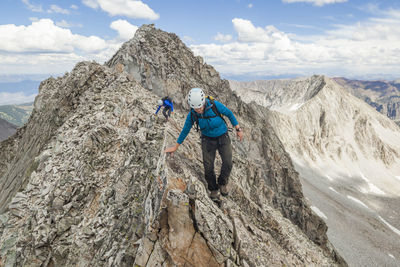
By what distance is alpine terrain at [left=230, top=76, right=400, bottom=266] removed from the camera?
6638 cm

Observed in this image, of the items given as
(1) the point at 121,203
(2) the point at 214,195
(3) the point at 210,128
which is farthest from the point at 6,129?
(3) the point at 210,128

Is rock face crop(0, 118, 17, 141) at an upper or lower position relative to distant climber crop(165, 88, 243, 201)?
lower

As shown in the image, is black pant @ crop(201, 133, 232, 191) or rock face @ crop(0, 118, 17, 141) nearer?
Result: black pant @ crop(201, 133, 232, 191)

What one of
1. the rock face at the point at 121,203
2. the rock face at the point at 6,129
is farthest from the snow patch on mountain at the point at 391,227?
the rock face at the point at 6,129

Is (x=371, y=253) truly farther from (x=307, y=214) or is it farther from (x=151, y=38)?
(x=151, y=38)

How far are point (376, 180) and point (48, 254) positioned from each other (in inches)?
5545

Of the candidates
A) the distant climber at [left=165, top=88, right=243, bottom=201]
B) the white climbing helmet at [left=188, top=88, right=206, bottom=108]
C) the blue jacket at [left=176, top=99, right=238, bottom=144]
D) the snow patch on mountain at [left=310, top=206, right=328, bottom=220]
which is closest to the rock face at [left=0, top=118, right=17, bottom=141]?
the snow patch on mountain at [left=310, top=206, right=328, bottom=220]

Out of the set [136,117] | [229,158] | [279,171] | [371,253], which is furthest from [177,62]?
[371,253]

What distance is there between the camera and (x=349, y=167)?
115m

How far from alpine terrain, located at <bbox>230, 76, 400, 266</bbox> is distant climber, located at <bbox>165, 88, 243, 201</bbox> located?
65.1 metres

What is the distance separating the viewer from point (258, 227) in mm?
13164

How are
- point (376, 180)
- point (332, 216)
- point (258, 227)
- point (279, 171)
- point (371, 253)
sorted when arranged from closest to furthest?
point (258, 227), point (279, 171), point (371, 253), point (332, 216), point (376, 180)

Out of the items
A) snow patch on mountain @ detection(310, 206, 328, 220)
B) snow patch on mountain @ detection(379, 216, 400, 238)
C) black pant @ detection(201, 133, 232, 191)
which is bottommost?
snow patch on mountain @ detection(379, 216, 400, 238)

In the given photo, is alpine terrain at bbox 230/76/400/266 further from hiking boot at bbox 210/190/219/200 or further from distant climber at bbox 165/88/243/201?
distant climber at bbox 165/88/243/201
